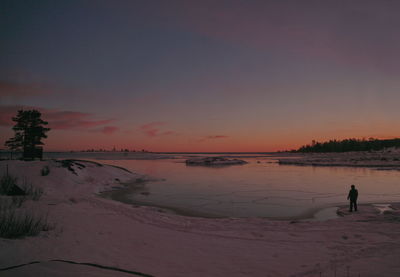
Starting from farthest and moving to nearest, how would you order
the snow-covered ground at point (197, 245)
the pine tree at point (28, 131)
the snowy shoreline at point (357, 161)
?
the snowy shoreline at point (357, 161) < the pine tree at point (28, 131) < the snow-covered ground at point (197, 245)

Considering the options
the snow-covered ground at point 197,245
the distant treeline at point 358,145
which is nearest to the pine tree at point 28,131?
the snow-covered ground at point 197,245

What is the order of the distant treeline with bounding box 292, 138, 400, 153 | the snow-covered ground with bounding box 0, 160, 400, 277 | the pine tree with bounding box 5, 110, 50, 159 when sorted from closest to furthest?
the snow-covered ground with bounding box 0, 160, 400, 277, the pine tree with bounding box 5, 110, 50, 159, the distant treeline with bounding box 292, 138, 400, 153

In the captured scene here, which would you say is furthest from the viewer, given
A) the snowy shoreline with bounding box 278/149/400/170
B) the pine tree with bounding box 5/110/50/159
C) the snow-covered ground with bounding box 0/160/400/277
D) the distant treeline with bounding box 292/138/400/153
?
the distant treeline with bounding box 292/138/400/153

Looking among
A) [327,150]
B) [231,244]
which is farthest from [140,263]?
[327,150]

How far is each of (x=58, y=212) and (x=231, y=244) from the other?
7.09m

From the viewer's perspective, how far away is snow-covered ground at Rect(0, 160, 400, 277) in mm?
5941

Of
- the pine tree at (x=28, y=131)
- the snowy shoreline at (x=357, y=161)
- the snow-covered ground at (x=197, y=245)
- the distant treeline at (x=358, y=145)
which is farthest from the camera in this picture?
the distant treeline at (x=358, y=145)

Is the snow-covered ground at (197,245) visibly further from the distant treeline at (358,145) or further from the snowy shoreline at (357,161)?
the distant treeline at (358,145)

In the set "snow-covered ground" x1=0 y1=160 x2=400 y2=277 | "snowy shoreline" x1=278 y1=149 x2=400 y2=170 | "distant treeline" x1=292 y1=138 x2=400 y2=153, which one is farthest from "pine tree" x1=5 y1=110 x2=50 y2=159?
"distant treeline" x1=292 y1=138 x2=400 y2=153

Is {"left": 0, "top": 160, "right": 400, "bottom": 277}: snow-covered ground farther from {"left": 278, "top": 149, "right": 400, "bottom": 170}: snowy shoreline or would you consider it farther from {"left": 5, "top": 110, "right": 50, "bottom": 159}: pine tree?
{"left": 278, "top": 149, "right": 400, "bottom": 170}: snowy shoreline

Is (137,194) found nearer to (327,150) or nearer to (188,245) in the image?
(188,245)

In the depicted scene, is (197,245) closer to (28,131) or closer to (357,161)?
(28,131)

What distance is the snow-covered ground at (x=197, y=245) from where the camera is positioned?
594 cm

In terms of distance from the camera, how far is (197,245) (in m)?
7.98
